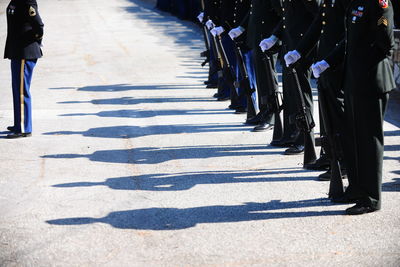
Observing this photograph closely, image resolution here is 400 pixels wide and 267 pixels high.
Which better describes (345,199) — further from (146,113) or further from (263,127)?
(146,113)

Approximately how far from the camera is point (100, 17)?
80.4 ft

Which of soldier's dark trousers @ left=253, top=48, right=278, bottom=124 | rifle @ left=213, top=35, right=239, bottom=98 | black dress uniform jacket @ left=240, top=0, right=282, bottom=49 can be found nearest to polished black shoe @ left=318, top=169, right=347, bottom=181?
soldier's dark trousers @ left=253, top=48, right=278, bottom=124

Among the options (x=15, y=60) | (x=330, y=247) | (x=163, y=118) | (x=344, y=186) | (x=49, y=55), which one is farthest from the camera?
(x=49, y=55)

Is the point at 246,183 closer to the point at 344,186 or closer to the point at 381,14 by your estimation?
the point at 344,186

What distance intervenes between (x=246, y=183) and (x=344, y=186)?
93 centimetres

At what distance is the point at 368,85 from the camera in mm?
5922

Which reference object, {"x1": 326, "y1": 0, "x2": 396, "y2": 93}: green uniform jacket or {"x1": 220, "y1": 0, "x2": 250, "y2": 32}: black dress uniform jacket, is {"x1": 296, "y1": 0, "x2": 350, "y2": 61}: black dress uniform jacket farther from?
{"x1": 220, "y1": 0, "x2": 250, "y2": 32}: black dress uniform jacket

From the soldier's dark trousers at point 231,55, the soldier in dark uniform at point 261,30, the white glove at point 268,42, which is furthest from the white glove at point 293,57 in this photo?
the soldier's dark trousers at point 231,55

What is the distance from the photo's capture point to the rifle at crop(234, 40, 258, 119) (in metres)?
9.62

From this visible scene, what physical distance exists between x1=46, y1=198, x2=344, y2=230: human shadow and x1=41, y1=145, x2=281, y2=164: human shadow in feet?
5.69


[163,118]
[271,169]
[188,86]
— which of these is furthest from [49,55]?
[271,169]

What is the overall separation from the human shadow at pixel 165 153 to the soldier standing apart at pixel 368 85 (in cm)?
225

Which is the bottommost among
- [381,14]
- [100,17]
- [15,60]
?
[100,17]

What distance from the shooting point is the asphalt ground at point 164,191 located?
538 centimetres
